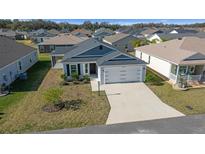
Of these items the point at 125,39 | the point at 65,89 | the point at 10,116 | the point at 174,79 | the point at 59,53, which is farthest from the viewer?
the point at 125,39

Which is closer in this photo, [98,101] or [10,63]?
[98,101]

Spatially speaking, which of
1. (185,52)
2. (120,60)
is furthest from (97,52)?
(185,52)

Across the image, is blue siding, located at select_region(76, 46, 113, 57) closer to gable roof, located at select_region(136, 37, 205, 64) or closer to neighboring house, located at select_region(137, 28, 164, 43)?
gable roof, located at select_region(136, 37, 205, 64)

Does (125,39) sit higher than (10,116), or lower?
higher

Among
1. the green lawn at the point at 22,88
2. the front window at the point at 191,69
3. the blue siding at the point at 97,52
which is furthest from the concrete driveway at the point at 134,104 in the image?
the green lawn at the point at 22,88

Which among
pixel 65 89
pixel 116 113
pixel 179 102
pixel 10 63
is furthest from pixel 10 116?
pixel 179 102

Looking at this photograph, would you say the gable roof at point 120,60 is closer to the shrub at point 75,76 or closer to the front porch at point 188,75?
the shrub at point 75,76

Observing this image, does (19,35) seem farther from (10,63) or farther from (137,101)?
(137,101)
